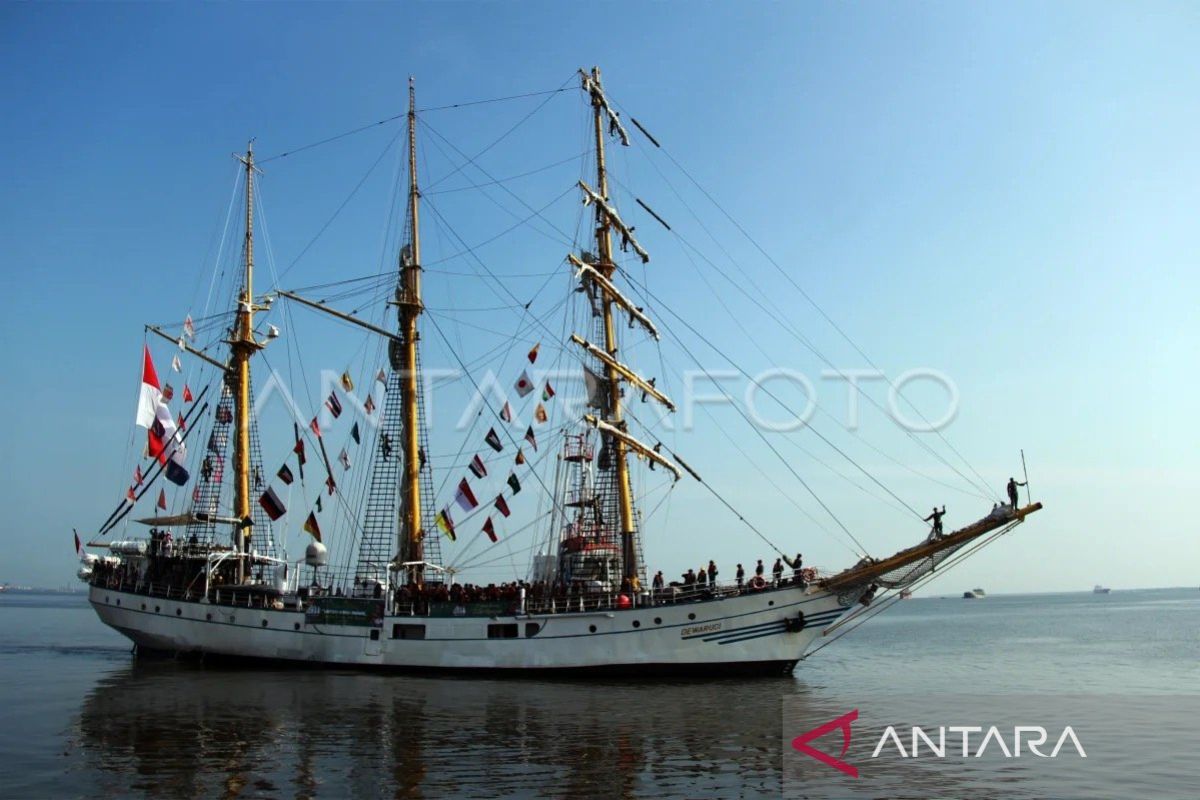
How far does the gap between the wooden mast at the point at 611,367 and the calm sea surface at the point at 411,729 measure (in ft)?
23.7

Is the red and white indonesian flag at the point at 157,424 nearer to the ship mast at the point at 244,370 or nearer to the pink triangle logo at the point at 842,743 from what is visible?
the ship mast at the point at 244,370

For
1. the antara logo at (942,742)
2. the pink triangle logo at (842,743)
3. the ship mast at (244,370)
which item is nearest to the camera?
the pink triangle logo at (842,743)

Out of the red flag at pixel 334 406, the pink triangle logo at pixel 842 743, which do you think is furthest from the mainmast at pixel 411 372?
the pink triangle logo at pixel 842 743

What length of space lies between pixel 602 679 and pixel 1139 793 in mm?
19008

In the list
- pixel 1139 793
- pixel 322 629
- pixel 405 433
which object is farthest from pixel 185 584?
pixel 1139 793

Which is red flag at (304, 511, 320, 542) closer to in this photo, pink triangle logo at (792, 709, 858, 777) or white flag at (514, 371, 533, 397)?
white flag at (514, 371, 533, 397)

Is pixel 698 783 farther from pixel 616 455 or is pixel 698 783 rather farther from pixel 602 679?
pixel 616 455

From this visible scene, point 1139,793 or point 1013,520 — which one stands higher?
point 1013,520

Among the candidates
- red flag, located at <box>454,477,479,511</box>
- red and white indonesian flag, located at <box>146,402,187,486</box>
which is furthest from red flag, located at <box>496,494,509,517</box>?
red and white indonesian flag, located at <box>146,402,187,486</box>

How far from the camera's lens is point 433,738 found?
2133 centimetres

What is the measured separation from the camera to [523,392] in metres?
39.1

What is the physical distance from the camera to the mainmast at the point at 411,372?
137 feet

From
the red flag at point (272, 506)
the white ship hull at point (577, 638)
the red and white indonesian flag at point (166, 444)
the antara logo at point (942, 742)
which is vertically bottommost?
the antara logo at point (942, 742)

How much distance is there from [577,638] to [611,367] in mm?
12809
